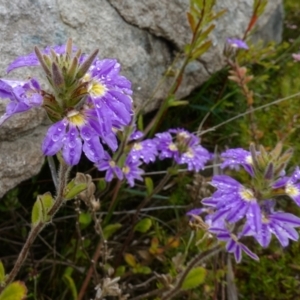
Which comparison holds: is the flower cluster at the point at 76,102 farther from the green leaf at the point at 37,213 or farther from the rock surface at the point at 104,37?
the rock surface at the point at 104,37

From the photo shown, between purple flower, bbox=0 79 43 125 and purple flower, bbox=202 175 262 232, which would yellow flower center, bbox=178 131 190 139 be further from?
purple flower, bbox=0 79 43 125

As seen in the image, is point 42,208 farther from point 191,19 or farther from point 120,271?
point 191,19

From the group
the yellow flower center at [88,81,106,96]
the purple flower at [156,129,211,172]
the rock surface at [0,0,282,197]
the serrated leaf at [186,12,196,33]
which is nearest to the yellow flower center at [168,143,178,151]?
the purple flower at [156,129,211,172]

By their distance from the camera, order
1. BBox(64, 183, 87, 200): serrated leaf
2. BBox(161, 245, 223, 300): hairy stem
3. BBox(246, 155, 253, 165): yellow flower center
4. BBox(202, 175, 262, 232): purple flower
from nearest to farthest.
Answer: BBox(64, 183, 87, 200): serrated leaf → BBox(202, 175, 262, 232): purple flower → BBox(246, 155, 253, 165): yellow flower center → BBox(161, 245, 223, 300): hairy stem

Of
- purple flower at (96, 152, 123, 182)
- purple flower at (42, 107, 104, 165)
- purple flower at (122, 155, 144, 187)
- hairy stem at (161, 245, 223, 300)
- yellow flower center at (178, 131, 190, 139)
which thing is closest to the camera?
purple flower at (42, 107, 104, 165)

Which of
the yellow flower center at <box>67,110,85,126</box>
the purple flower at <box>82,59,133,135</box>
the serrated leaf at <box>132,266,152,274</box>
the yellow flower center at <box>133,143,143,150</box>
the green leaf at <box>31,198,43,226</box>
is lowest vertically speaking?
the serrated leaf at <box>132,266,152,274</box>

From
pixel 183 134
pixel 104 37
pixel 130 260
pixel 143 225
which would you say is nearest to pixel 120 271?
pixel 130 260

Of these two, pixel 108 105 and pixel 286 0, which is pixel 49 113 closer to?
pixel 108 105
